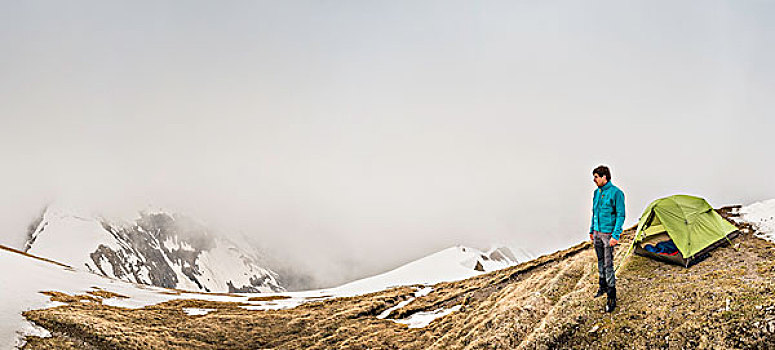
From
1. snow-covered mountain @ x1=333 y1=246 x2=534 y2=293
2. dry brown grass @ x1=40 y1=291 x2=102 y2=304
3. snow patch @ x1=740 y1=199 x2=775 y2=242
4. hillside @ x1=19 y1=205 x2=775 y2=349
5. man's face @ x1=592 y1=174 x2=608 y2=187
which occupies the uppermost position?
dry brown grass @ x1=40 y1=291 x2=102 y2=304

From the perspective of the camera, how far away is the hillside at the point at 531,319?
12766 mm

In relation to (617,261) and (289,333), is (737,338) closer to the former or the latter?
(617,261)

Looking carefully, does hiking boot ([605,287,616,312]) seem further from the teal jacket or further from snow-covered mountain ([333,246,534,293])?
snow-covered mountain ([333,246,534,293])

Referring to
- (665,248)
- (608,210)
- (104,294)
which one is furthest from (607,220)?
(104,294)

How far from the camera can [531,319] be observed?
17.4 meters

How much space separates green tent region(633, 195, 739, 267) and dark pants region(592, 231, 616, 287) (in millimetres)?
5149

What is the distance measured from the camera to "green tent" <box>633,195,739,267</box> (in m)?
18.0

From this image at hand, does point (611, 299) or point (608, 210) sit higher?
→ point (608, 210)

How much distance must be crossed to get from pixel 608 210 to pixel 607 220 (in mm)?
405

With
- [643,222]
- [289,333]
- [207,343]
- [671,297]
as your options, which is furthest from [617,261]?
[207,343]

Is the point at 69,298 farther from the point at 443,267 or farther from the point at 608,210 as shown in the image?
the point at 443,267

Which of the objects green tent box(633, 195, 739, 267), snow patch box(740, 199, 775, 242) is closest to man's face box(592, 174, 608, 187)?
green tent box(633, 195, 739, 267)

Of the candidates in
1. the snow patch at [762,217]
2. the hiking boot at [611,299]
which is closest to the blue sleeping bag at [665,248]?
the snow patch at [762,217]

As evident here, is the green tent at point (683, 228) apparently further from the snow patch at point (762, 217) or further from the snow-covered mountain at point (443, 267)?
the snow-covered mountain at point (443, 267)
